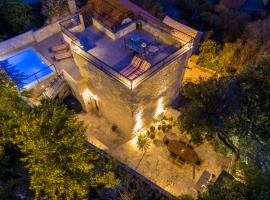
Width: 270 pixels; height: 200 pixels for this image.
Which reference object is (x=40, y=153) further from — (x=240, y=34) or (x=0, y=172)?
(x=240, y=34)

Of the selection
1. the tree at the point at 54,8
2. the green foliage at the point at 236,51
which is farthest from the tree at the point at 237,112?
the tree at the point at 54,8

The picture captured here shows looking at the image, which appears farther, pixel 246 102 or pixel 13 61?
pixel 13 61

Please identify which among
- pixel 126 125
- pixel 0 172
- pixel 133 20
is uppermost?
pixel 133 20

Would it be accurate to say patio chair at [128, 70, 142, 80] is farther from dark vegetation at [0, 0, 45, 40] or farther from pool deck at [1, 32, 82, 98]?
dark vegetation at [0, 0, 45, 40]

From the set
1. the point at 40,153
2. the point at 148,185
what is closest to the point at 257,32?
the point at 148,185

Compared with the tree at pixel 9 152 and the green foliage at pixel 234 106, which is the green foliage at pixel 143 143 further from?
the tree at pixel 9 152

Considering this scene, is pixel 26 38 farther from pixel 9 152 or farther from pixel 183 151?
pixel 183 151

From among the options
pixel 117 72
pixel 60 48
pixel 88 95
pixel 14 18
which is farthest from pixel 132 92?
pixel 14 18
